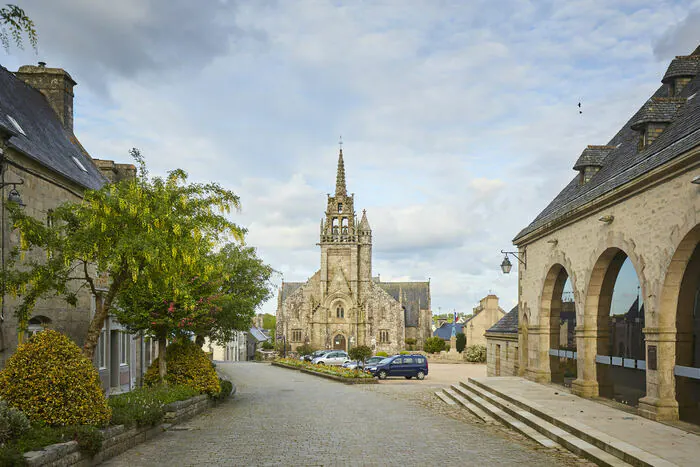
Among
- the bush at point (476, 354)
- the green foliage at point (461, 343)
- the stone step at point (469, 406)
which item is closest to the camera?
the stone step at point (469, 406)

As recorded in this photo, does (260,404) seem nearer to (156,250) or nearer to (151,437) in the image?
(151,437)

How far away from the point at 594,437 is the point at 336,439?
17.8 ft

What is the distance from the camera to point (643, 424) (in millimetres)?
13234

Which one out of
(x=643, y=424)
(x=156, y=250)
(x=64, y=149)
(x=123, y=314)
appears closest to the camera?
(x=156, y=250)

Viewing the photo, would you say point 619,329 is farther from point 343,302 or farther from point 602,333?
point 343,302

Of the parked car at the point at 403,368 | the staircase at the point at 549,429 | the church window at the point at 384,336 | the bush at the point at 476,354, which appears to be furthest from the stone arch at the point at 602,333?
the church window at the point at 384,336

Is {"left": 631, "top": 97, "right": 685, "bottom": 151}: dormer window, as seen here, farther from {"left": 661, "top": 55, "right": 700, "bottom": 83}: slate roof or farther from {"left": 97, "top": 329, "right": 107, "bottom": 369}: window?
{"left": 97, "top": 329, "right": 107, "bottom": 369}: window

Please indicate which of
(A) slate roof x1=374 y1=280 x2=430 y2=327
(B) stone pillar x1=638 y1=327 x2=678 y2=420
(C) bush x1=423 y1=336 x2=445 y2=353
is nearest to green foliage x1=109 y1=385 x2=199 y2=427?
(B) stone pillar x1=638 y1=327 x2=678 y2=420

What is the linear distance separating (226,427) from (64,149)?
39.6 ft

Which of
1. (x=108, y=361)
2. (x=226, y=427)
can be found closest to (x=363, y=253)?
(x=108, y=361)

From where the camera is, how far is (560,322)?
22.5 metres

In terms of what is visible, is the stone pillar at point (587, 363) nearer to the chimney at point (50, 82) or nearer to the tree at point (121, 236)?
the tree at point (121, 236)

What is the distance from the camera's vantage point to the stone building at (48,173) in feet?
49.6

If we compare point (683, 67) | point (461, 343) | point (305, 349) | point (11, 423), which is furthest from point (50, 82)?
point (305, 349)
